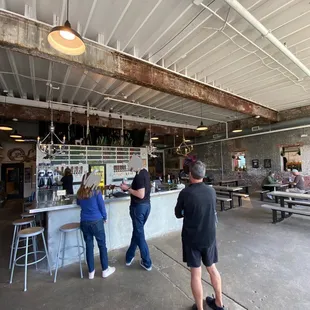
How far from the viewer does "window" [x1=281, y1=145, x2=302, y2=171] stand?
747 cm

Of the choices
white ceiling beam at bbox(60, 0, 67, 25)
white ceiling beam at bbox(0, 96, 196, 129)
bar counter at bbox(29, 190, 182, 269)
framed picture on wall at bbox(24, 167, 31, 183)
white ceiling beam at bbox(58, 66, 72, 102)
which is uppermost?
white ceiling beam at bbox(60, 0, 67, 25)

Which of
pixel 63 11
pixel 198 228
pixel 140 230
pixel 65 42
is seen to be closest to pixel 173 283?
pixel 140 230

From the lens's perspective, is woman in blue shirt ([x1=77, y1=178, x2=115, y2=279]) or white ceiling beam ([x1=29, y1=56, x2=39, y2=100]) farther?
white ceiling beam ([x1=29, y1=56, x2=39, y2=100])

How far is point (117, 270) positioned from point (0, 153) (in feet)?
32.5

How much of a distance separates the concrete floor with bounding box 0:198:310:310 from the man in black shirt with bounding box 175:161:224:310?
531 millimetres

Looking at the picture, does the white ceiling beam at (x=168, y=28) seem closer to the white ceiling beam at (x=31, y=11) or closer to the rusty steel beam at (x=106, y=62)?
the rusty steel beam at (x=106, y=62)

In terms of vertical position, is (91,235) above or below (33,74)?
below

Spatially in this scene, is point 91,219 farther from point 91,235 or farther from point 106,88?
point 106,88

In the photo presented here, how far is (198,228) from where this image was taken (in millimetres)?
1797

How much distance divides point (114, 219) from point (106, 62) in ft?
9.42

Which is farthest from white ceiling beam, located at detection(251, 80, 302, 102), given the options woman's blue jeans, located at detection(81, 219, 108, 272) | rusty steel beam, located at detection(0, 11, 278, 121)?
woman's blue jeans, located at detection(81, 219, 108, 272)

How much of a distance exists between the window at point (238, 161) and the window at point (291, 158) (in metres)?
1.82

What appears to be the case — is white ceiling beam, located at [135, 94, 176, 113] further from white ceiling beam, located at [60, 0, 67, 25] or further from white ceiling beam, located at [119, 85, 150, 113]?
white ceiling beam, located at [60, 0, 67, 25]

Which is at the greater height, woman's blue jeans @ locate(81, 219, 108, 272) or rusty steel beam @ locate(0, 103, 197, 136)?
rusty steel beam @ locate(0, 103, 197, 136)
